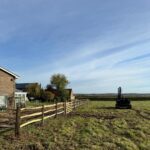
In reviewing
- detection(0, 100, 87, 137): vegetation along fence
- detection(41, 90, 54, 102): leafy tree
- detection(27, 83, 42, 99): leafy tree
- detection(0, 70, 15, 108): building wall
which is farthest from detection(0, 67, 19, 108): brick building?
Answer: detection(27, 83, 42, 99): leafy tree

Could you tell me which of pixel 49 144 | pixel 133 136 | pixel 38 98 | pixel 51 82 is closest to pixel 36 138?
pixel 49 144

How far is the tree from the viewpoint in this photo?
95.3m

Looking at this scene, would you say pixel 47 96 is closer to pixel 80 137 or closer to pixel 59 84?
pixel 59 84

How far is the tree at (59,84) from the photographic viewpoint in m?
95.3

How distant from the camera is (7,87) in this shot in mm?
43719

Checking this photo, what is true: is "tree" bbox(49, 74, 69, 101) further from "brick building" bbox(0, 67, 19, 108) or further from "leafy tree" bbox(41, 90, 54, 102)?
"brick building" bbox(0, 67, 19, 108)

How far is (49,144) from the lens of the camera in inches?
632

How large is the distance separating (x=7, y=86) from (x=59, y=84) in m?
57.8

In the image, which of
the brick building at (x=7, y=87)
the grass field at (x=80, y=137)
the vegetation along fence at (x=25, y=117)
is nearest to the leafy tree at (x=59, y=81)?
the brick building at (x=7, y=87)

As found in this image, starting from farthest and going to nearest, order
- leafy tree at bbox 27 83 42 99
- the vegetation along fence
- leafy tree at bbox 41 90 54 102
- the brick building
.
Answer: leafy tree at bbox 27 83 42 99, leafy tree at bbox 41 90 54 102, the brick building, the vegetation along fence

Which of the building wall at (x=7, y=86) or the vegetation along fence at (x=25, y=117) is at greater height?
the building wall at (x=7, y=86)

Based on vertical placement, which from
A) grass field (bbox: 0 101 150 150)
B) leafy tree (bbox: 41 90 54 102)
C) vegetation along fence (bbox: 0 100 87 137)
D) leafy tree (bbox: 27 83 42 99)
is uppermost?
leafy tree (bbox: 27 83 42 99)

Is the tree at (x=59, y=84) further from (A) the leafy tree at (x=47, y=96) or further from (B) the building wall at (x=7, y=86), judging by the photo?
(B) the building wall at (x=7, y=86)

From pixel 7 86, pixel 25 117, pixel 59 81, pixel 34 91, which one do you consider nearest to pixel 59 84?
pixel 59 81
